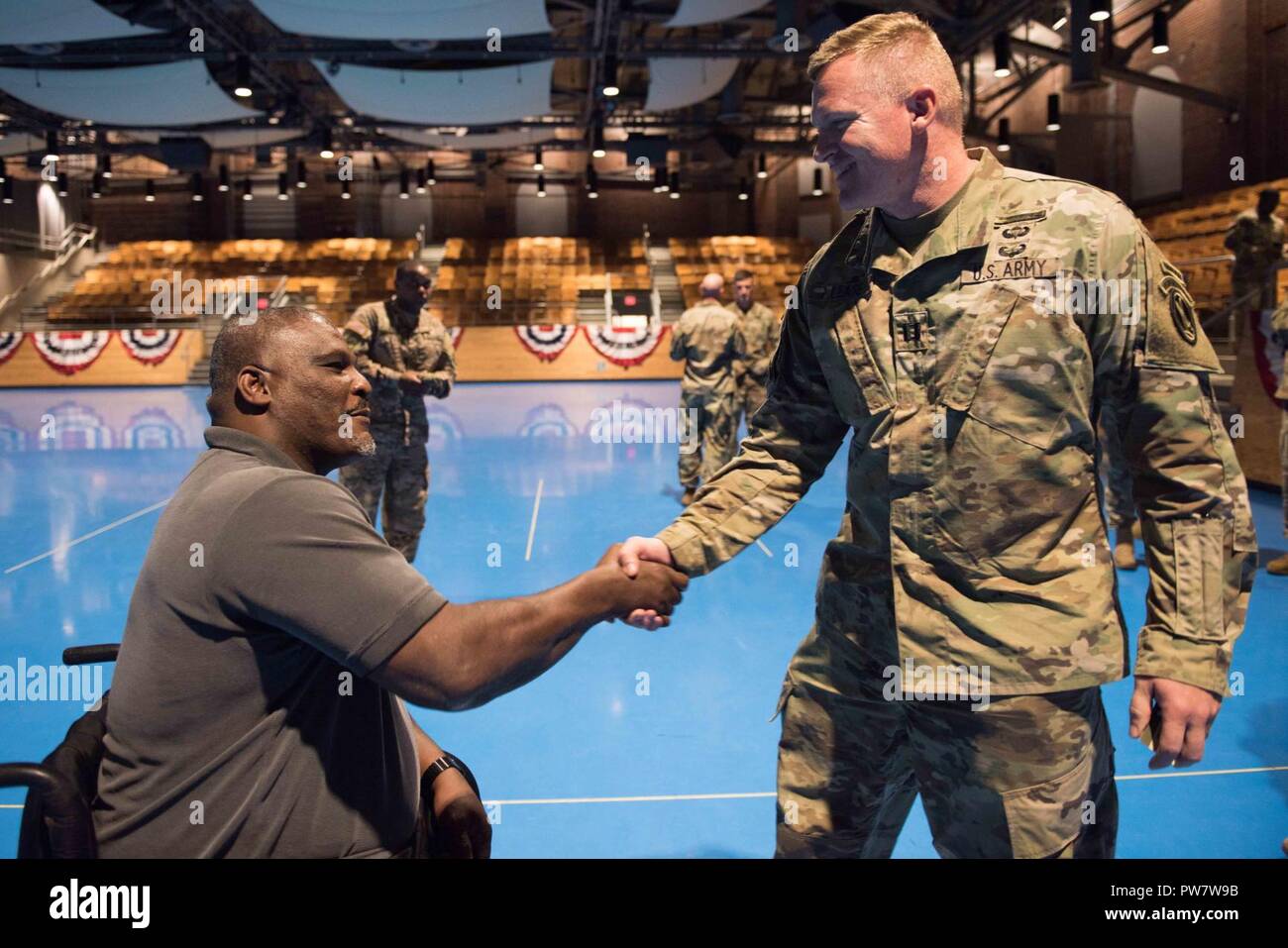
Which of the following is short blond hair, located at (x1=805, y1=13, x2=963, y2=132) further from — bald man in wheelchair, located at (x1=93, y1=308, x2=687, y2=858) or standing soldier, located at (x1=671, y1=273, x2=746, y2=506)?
standing soldier, located at (x1=671, y1=273, x2=746, y2=506)

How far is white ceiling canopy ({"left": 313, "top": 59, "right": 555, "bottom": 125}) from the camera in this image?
54.4 feet

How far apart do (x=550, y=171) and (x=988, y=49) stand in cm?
1402

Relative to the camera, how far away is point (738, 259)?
84.8 feet

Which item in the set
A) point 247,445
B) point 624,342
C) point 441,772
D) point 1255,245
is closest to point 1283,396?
point 1255,245

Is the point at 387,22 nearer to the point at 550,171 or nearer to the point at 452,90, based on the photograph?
the point at 452,90

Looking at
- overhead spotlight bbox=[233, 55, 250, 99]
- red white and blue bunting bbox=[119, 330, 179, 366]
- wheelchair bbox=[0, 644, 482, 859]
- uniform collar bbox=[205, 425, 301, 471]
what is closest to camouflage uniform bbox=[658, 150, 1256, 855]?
uniform collar bbox=[205, 425, 301, 471]

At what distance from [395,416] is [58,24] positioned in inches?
490

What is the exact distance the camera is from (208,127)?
21.1 metres

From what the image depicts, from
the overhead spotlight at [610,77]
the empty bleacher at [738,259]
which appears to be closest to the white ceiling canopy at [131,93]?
the overhead spotlight at [610,77]

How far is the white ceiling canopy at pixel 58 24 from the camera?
1273cm

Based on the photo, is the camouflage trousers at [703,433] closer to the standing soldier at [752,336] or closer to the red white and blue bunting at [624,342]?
the standing soldier at [752,336]

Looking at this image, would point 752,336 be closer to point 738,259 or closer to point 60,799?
point 60,799

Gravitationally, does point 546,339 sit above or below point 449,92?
below
